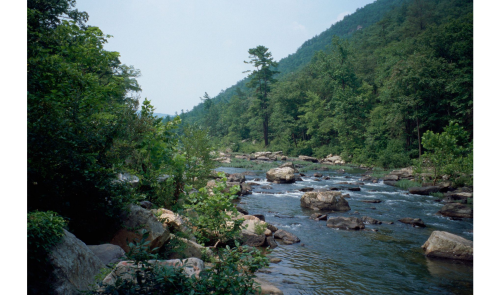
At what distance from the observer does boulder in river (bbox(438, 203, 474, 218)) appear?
12273 mm

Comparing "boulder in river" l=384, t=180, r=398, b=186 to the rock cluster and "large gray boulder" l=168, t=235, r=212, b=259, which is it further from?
"large gray boulder" l=168, t=235, r=212, b=259

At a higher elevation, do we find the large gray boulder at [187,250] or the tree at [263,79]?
the tree at [263,79]

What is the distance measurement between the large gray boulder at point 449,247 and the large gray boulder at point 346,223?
9.09 feet

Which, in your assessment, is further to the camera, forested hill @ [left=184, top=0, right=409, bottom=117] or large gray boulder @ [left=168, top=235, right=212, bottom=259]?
forested hill @ [left=184, top=0, right=409, bottom=117]

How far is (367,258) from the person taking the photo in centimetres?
831

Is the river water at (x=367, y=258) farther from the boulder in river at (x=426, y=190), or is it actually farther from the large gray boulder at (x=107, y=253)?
the large gray boulder at (x=107, y=253)

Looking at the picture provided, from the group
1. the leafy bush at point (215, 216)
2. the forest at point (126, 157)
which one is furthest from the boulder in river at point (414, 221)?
the leafy bush at point (215, 216)

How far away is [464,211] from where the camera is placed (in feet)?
40.6

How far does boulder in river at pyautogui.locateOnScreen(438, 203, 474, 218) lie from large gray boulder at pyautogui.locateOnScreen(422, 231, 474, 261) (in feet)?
16.3

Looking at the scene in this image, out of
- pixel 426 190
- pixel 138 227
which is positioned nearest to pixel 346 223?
pixel 138 227

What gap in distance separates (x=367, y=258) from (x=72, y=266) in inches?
313

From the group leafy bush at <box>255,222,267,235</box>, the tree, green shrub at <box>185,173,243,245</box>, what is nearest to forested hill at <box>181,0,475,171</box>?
the tree

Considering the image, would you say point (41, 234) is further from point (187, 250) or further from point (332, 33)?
point (332, 33)

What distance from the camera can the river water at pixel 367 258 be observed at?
21.8 ft
